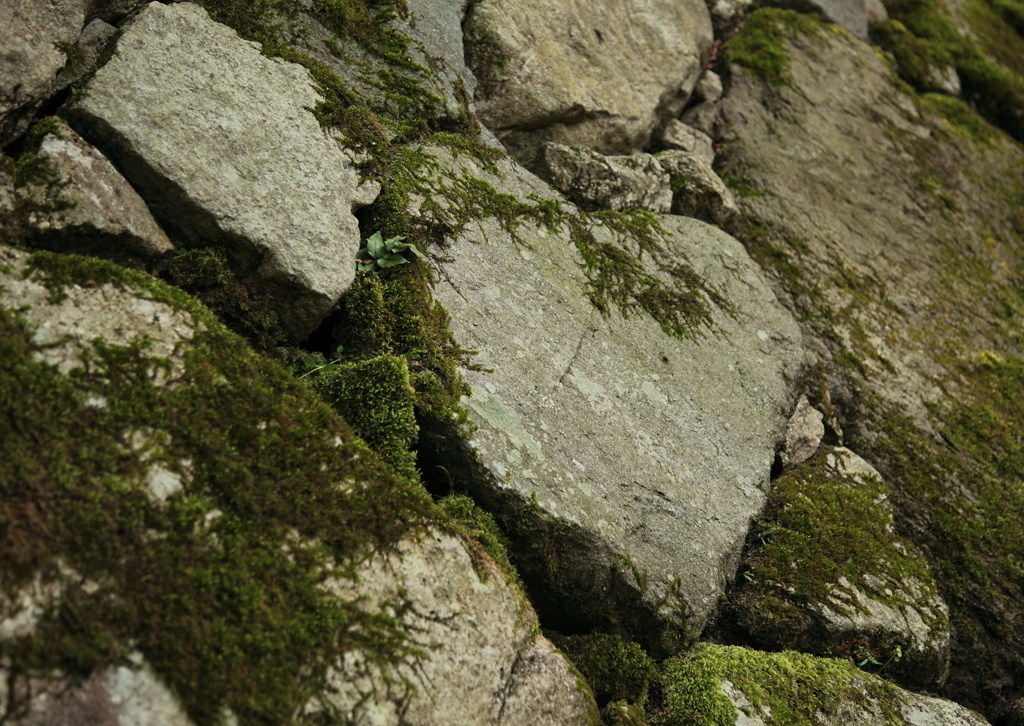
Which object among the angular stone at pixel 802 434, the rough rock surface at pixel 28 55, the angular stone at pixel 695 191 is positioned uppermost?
the angular stone at pixel 695 191

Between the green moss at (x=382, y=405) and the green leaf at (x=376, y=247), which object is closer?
the green moss at (x=382, y=405)

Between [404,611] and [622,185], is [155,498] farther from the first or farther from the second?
[622,185]

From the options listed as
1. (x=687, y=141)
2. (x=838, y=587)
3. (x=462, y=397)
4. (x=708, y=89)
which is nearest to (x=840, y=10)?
(x=708, y=89)

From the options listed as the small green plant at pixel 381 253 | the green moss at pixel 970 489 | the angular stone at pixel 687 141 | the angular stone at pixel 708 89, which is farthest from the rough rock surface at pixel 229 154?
the angular stone at pixel 708 89

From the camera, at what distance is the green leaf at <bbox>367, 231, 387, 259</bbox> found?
481 centimetres

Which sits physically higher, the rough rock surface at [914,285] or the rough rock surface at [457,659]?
the rough rock surface at [914,285]

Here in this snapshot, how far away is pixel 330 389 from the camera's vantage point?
432 cm

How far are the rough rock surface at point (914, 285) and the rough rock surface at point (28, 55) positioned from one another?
604 cm

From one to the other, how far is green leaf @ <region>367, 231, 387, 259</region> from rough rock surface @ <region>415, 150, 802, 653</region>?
0.45 metres

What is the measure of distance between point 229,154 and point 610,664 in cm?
385

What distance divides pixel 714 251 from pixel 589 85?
1987 mm

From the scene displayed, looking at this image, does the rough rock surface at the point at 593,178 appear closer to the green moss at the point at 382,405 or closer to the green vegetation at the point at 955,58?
the green moss at the point at 382,405

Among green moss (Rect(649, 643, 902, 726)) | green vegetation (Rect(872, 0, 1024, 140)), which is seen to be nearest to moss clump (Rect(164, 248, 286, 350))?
green moss (Rect(649, 643, 902, 726))

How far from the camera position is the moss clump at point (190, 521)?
2.89 metres
